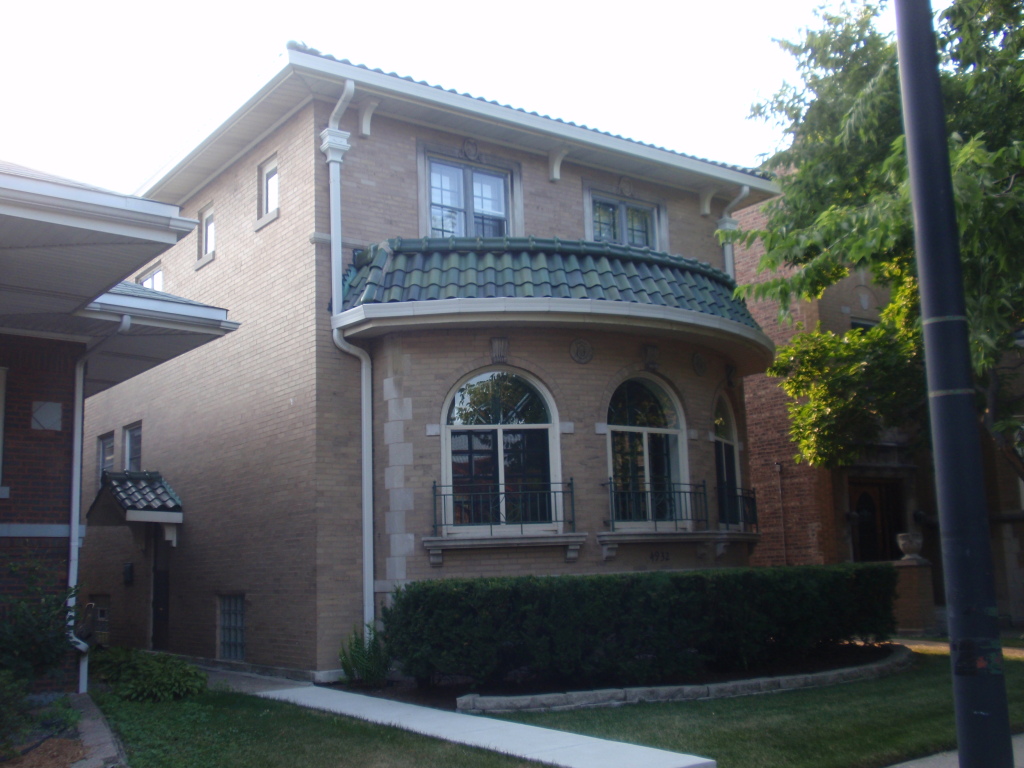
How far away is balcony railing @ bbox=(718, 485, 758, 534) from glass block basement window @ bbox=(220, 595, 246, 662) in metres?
6.83

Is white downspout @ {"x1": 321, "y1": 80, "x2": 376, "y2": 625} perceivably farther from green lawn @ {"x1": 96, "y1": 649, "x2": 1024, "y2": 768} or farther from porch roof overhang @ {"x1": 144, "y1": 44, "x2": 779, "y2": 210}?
green lawn @ {"x1": 96, "y1": 649, "x2": 1024, "y2": 768}

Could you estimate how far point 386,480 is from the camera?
12.7 metres

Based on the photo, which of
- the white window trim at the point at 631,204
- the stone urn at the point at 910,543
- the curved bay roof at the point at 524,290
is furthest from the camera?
the stone urn at the point at 910,543

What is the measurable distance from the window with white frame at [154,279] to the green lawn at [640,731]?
365 inches

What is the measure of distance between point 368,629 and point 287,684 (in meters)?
1.17

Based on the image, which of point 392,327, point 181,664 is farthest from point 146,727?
point 392,327

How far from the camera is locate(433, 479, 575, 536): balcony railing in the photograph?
12.5m

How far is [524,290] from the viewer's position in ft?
41.3

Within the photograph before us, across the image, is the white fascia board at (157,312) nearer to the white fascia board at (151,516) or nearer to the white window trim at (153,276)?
the white fascia board at (151,516)

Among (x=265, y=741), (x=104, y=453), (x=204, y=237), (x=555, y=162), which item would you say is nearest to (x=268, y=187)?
(x=204, y=237)

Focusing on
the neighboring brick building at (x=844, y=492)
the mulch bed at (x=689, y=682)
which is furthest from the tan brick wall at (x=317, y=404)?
the neighboring brick building at (x=844, y=492)

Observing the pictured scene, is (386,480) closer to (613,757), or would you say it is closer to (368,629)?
(368,629)

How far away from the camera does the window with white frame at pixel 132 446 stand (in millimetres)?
18375

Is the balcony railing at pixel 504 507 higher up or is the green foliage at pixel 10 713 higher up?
the balcony railing at pixel 504 507
